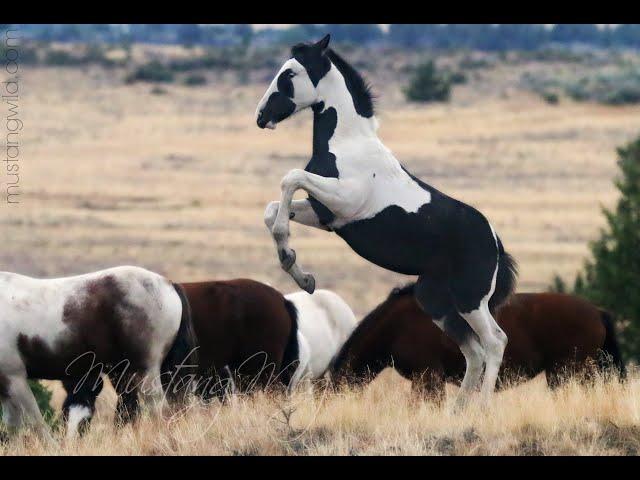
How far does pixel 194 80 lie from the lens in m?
75.3

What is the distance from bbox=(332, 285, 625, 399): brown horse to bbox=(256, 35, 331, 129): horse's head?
8.25ft

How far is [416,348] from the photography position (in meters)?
10.7

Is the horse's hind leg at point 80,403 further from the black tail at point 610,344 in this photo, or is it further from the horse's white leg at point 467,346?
the black tail at point 610,344

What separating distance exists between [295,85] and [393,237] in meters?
1.15

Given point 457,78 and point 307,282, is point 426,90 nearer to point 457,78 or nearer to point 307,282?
point 457,78

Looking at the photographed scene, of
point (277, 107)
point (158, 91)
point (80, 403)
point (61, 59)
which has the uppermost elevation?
point (277, 107)

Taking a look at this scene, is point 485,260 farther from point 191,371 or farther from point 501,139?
point 501,139

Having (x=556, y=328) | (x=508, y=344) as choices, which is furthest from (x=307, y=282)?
(x=556, y=328)

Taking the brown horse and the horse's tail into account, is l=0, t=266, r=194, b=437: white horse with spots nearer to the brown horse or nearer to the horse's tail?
the horse's tail

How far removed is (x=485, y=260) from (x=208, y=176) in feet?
139

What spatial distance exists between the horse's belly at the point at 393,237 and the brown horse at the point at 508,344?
5.78 ft

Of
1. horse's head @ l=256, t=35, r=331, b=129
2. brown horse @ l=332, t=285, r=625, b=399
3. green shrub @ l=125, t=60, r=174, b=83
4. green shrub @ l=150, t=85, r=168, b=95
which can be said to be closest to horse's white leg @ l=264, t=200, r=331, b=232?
horse's head @ l=256, t=35, r=331, b=129

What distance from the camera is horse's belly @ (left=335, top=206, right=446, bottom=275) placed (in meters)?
8.72

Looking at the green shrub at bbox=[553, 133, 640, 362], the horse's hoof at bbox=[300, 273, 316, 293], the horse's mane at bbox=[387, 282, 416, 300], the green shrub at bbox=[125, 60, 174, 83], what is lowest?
the green shrub at bbox=[125, 60, 174, 83]
